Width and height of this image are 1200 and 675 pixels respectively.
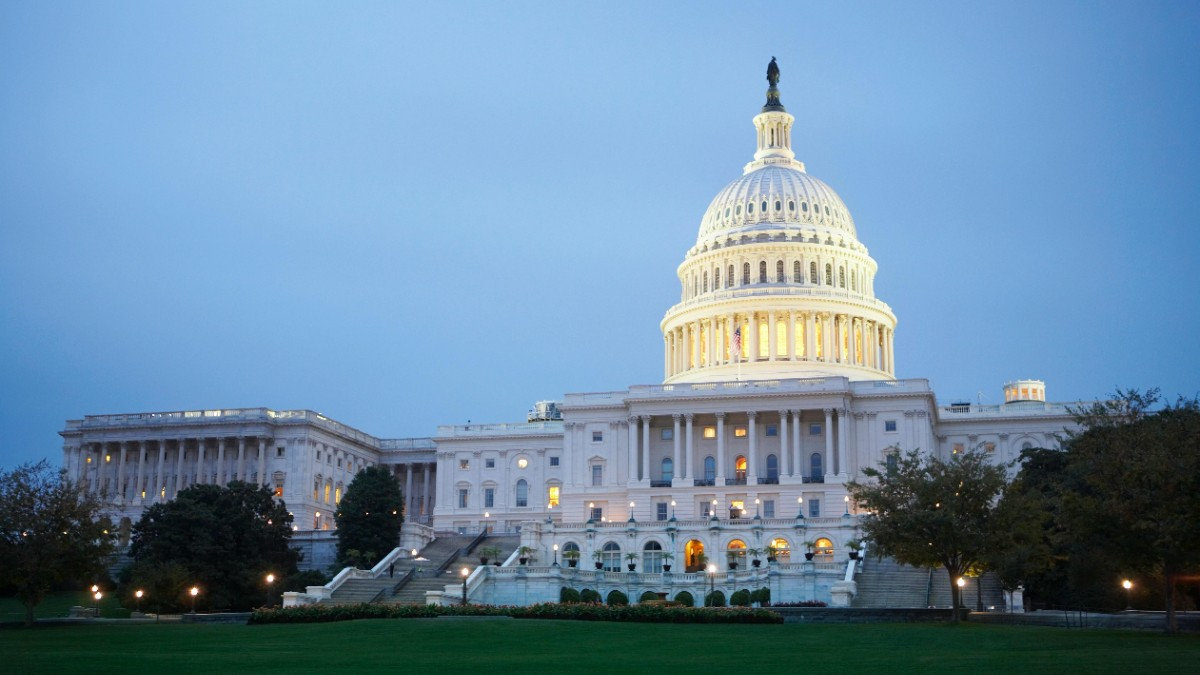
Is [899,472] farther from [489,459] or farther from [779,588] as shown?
[489,459]

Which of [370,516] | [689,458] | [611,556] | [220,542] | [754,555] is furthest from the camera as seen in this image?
[689,458]

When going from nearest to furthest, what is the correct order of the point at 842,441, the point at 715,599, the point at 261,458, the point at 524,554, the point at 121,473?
1. the point at 715,599
2. the point at 524,554
3. the point at 842,441
4. the point at 261,458
5. the point at 121,473

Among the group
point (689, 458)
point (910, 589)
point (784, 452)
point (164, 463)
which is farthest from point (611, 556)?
point (164, 463)

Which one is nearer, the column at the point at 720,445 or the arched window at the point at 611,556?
the arched window at the point at 611,556

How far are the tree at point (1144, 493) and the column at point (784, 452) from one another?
5500 centimetres

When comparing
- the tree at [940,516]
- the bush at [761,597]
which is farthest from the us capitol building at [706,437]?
the tree at [940,516]

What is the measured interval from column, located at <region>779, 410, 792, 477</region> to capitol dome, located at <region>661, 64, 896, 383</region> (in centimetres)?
1137

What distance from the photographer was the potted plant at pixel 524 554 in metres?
94.1

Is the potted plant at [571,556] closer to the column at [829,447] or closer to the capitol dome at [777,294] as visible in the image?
the column at [829,447]

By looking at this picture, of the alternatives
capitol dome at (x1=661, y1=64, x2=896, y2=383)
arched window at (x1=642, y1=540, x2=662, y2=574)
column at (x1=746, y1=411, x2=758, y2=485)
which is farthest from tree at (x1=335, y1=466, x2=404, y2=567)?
capitol dome at (x1=661, y1=64, x2=896, y2=383)

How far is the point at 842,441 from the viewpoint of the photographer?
4464 inches

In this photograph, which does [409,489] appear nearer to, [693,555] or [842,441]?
[842,441]

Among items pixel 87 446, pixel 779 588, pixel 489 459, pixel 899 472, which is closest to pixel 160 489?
pixel 87 446

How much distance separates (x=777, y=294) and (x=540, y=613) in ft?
235
